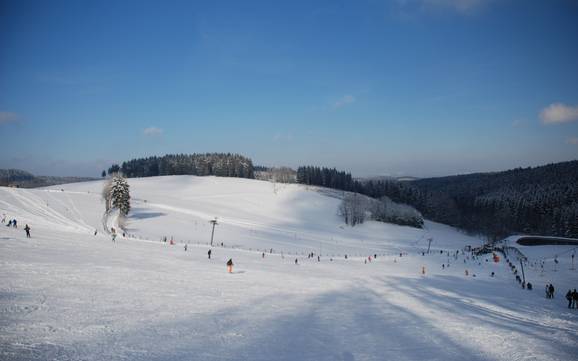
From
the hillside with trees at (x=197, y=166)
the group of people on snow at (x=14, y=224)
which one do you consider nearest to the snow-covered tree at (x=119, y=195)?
the group of people on snow at (x=14, y=224)

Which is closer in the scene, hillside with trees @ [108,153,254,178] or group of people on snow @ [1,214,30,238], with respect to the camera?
group of people on snow @ [1,214,30,238]

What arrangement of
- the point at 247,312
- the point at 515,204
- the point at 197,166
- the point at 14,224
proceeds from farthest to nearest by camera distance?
the point at 197,166 → the point at 515,204 → the point at 14,224 → the point at 247,312

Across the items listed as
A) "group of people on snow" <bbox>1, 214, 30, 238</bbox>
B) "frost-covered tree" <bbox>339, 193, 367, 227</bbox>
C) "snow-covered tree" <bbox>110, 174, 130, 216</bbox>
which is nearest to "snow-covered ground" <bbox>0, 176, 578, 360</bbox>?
"group of people on snow" <bbox>1, 214, 30, 238</bbox>

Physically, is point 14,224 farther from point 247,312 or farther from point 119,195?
point 247,312

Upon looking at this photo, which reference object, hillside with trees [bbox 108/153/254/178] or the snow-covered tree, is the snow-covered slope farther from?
hillside with trees [bbox 108/153/254/178]

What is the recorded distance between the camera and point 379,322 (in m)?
14.3

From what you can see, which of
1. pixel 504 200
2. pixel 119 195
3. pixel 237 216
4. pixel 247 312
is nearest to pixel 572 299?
pixel 247 312

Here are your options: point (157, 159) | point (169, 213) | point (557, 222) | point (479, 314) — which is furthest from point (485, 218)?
point (157, 159)

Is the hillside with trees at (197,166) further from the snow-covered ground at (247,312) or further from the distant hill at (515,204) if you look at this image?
the snow-covered ground at (247,312)

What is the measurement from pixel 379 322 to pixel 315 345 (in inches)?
185

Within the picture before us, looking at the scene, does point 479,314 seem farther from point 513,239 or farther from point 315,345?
point 513,239

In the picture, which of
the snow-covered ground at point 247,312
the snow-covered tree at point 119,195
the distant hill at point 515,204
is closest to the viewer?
the snow-covered ground at point 247,312

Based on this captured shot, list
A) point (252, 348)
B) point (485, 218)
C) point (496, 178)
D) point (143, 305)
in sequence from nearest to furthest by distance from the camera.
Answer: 1. point (252, 348)
2. point (143, 305)
3. point (485, 218)
4. point (496, 178)

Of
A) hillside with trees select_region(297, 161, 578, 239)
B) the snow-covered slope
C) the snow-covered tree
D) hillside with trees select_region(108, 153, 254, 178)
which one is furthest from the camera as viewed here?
hillside with trees select_region(108, 153, 254, 178)
